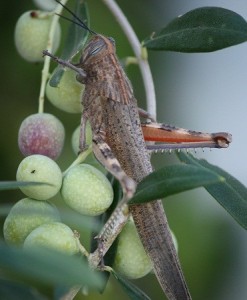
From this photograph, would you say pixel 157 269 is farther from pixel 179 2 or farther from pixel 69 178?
pixel 179 2

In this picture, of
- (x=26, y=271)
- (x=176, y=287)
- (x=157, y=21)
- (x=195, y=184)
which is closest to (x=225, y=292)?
(x=157, y=21)

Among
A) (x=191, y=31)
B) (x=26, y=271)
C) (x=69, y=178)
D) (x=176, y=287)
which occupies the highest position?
(x=191, y=31)

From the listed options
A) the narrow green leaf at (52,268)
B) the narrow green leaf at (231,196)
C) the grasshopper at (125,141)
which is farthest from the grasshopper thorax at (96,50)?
the narrow green leaf at (52,268)

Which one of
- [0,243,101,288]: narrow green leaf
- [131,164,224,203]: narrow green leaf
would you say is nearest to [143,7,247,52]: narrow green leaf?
[131,164,224,203]: narrow green leaf

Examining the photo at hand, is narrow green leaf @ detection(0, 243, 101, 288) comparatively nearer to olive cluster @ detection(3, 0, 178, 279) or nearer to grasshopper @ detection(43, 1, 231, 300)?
olive cluster @ detection(3, 0, 178, 279)

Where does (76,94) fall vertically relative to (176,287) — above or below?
above
